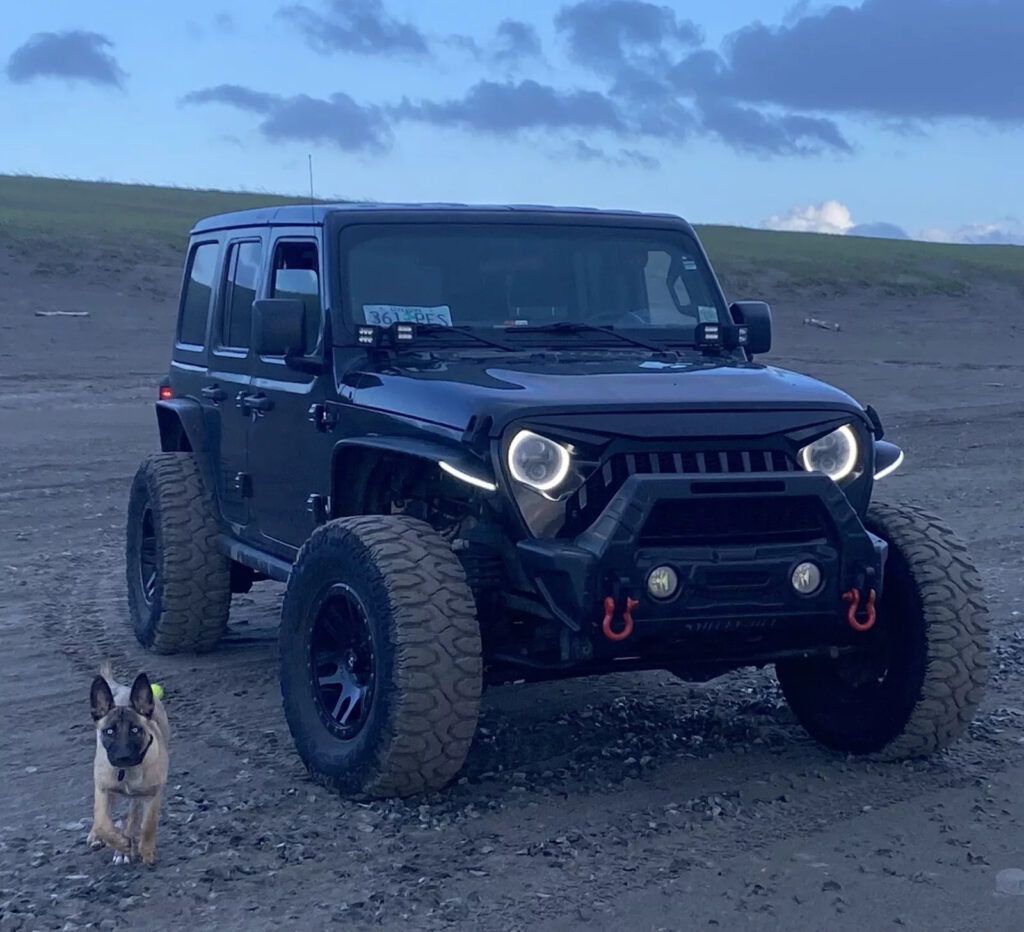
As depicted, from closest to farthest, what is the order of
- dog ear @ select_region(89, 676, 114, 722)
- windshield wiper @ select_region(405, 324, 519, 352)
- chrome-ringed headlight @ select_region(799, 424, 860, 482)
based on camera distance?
dog ear @ select_region(89, 676, 114, 722) → chrome-ringed headlight @ select_region(799, 424, 860, 482) → windshield wiper @ select_region(405, 324, 519, 352)

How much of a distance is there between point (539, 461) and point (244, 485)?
2359 millimetres

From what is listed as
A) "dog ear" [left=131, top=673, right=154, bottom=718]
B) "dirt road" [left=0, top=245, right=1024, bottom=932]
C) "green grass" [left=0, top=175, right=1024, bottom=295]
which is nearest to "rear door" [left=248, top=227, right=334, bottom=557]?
"dirt road" [left=0, top=245, right=1024, bottom=932]

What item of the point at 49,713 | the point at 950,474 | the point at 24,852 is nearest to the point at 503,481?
the point at 24,852

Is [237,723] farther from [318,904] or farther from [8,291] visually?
[8,291]

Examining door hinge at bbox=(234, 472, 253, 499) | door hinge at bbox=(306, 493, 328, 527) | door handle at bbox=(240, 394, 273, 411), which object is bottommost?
door hinge at bbox=(234, 472, 253, 499)

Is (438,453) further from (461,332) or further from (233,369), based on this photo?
(233,369)

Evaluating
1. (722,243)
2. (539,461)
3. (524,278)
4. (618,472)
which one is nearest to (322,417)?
(524,278)

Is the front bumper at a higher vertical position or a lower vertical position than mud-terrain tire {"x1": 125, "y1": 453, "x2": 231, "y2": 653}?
higher

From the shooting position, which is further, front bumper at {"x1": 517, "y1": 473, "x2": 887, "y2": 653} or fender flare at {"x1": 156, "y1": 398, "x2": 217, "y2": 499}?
fender flare at {"x1": 156, "y1": 398, "x2": 217, "y2": 499}

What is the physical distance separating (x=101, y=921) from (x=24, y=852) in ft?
2.24

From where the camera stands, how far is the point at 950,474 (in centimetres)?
1562

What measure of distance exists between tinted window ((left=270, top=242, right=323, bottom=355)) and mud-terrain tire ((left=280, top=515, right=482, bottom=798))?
1.12 metres

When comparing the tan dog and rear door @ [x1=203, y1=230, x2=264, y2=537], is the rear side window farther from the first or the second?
the tan dog

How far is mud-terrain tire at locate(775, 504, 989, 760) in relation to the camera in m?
5.85
